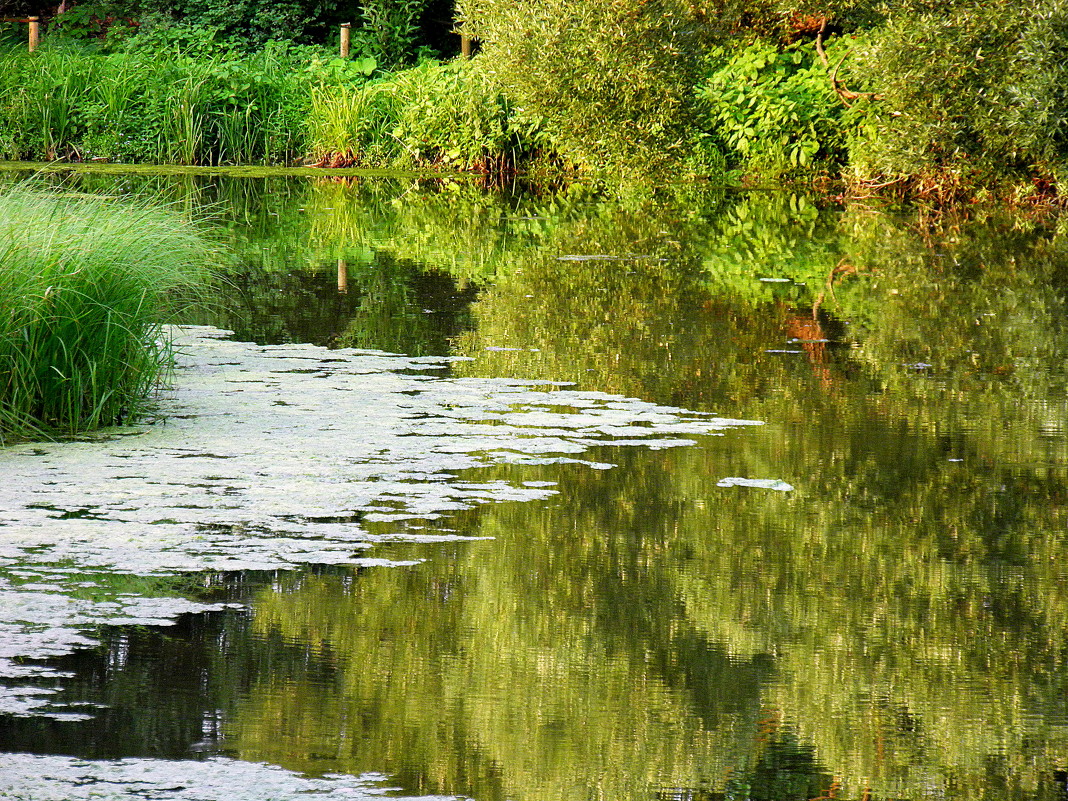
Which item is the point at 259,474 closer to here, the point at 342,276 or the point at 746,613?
the point at 746,613

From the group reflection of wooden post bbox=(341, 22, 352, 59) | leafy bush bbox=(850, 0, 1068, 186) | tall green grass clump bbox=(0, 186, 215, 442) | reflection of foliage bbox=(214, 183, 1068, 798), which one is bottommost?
reflection of foliage bbox=(214, 183, 1068, 798)

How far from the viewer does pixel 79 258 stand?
5039 mm

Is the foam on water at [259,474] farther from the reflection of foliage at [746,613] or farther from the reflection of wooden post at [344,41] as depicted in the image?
the reflection of wooden post at [344,41]

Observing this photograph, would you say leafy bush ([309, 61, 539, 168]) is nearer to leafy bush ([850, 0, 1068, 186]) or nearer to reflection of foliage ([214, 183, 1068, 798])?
leafy bush ([850, 0, 1068, 186])

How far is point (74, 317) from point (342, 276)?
14.0 ft

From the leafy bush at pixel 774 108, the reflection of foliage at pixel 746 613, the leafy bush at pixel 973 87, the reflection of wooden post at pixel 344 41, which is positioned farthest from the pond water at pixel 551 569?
the reflection of wooden post at pixel 344 41

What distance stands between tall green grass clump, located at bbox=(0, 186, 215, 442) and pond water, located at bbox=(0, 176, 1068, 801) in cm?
20

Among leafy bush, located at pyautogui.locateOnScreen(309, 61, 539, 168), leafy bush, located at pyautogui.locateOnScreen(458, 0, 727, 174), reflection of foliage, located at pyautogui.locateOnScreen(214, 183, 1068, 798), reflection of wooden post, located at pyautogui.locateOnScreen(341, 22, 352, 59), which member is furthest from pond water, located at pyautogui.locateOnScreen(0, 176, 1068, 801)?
reflection of wooden post, located at pyautogui.locateOnScreen(341, 22, 352, 59)

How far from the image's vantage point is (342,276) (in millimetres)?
9125

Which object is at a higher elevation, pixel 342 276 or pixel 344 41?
pixel 344 41

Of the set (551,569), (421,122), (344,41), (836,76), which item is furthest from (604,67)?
(551,569)

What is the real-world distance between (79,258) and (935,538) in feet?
9.73

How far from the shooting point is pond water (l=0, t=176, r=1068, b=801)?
8.75 ft

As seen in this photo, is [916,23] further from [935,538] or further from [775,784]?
[775,784]
